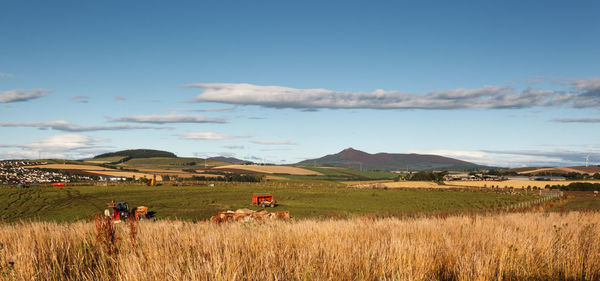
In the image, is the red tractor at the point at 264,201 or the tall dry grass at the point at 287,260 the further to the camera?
the red tractor at the point at 264,201

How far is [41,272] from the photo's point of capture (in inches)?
249

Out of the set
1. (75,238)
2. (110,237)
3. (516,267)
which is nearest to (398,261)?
(516,267)

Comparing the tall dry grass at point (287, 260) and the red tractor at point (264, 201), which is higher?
the tall dry grass at point (287, 260)

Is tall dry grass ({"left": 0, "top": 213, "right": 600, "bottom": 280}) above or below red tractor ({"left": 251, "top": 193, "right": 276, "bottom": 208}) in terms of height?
above

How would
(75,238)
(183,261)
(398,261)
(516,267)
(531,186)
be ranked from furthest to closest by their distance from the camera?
1. (531,186)
2. (75,238)
3. (516,267)
4. (398,261)
5. (183,261)

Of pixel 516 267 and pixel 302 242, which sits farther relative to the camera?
pixel 302 242

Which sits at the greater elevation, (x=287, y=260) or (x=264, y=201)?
(x=287, y=260)

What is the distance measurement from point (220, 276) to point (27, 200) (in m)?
59.8

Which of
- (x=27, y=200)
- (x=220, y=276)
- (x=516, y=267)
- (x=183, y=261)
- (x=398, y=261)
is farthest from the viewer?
(x=27, y=200)

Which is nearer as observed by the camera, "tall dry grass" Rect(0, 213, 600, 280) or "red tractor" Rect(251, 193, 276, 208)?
"tall dry grass" Rect(0, 213, 600, 280)

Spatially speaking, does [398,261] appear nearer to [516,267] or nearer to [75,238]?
[516,267]

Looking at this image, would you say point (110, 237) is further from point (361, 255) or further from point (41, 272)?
point (361, 255)

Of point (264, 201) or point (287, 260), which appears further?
point (264, 201)

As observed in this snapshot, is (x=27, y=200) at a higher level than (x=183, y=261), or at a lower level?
lower
